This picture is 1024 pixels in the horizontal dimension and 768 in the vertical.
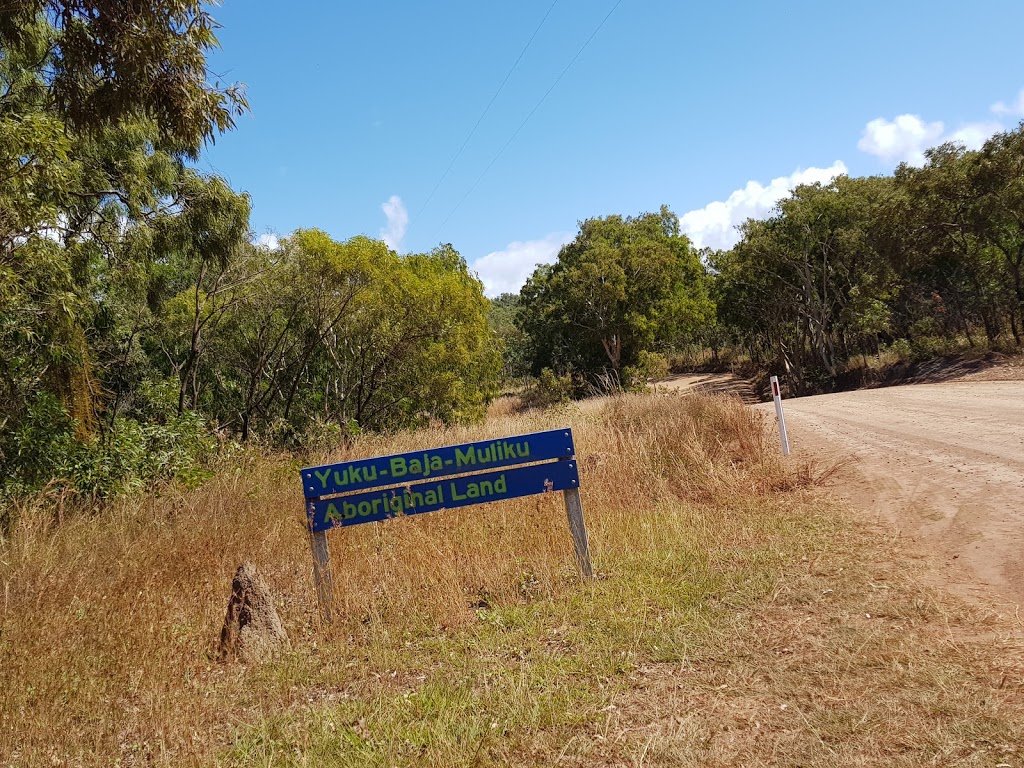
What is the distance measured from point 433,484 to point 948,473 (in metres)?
5.40

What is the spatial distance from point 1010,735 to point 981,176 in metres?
23.4

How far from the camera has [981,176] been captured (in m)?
20.0

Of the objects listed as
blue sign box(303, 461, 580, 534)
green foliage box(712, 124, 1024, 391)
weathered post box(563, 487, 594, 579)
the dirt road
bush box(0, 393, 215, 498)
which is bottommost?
the dirt road

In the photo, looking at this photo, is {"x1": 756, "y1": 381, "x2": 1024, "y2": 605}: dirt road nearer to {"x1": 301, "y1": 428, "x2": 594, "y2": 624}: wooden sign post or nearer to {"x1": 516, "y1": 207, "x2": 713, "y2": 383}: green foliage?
{"x1": 301, "y1": 428, "x2": 594, "y2": 624}: wooden sign post

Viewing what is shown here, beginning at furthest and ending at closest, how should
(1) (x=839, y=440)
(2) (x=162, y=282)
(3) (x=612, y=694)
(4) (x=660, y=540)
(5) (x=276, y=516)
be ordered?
(2) (x=162, y=282) < (1) (x=839, y=440) < (5) (x=276, y=516) < (4) (x=660, y=540) < (3) (x=612, y=694)

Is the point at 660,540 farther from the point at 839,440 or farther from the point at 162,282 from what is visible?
the point at 162,282

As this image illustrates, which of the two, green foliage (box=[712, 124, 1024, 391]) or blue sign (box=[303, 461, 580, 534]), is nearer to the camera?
blue sign (box=[303, 461, 580, 534])

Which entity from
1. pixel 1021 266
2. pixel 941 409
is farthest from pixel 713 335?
pixel 941 409

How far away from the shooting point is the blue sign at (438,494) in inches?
182

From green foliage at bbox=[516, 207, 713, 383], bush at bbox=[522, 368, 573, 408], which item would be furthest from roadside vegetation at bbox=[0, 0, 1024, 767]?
green foliage at bbox=[516, 207, 713, 383]

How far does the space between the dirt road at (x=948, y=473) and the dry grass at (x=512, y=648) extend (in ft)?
1.62

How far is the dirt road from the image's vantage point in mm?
4422

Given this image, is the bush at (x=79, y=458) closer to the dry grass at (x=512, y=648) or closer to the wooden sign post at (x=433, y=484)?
the dry grass at (x=512, y=648)

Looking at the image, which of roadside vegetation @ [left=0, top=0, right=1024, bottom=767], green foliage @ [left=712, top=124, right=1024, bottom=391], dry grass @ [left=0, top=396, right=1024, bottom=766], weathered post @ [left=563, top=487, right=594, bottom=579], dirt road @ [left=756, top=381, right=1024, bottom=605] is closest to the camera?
dry grass @ [left=0, top=396, right=1024, bottom=766]
